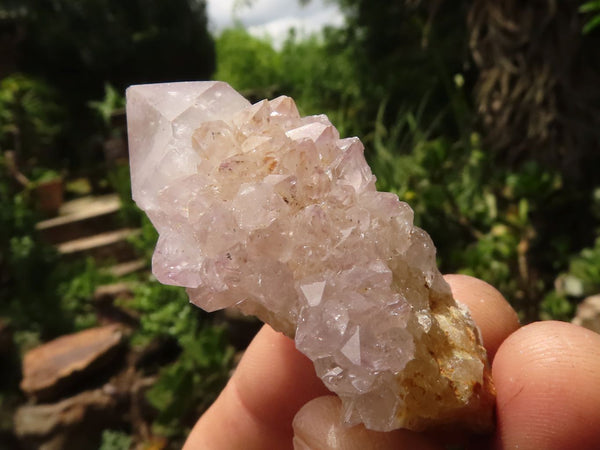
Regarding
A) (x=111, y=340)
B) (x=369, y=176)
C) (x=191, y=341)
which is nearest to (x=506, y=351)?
(x=369, y=176)

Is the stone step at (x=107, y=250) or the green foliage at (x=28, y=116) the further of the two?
the green foliage at (x=28, y=116)

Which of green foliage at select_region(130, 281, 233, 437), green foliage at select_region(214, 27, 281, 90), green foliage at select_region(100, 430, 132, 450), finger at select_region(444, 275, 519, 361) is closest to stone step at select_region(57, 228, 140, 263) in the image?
green foliage at select_region(130, 281, 233, 437)

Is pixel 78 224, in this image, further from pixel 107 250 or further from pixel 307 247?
pixel 307 247

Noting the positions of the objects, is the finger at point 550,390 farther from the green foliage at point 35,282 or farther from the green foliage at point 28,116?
the green foliage at point 28,116

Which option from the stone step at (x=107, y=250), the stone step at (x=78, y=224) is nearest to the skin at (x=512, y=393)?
the stone step at (x=107, y=250)

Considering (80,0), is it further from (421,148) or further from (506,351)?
(506,351)

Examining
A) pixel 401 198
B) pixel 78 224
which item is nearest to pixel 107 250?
pixel 78 224

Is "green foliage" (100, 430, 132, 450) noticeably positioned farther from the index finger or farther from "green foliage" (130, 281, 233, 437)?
the index finger
